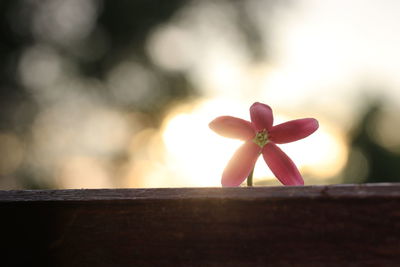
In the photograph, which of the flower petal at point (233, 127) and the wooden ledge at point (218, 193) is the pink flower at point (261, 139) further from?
the wooden ledge at point (218, 193)

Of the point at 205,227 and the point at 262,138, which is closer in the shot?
the point at 205,227

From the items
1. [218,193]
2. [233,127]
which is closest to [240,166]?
[233,127]

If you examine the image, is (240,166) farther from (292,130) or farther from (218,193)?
(218,193)

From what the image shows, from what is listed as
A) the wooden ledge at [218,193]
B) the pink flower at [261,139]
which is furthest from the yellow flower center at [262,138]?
the wooden ledge at [218,193]

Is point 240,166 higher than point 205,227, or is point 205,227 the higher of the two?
point 240,166

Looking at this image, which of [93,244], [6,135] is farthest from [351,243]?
[6,135]

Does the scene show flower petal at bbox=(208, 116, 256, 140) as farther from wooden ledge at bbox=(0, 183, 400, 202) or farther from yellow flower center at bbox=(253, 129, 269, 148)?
wooden ledge at bbox=(0, 183, 400, 202)

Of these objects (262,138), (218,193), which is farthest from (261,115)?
(218,193)

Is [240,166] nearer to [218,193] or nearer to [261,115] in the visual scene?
[261,115]
